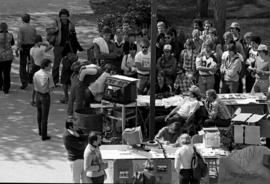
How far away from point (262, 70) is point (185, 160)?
4841mm

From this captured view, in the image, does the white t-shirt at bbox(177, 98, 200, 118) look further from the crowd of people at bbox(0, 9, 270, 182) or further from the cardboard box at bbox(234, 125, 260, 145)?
the cardboard box at bbox(234, 125, 260, 145)

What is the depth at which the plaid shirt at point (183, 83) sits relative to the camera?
17453 mm

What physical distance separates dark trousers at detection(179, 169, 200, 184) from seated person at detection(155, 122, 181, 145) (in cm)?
198

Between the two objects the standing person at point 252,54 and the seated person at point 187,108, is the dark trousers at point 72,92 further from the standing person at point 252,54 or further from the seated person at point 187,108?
the standing person at point 252,54

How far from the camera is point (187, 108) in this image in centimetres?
1591

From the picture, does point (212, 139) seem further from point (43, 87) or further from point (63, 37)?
point (63, 37)

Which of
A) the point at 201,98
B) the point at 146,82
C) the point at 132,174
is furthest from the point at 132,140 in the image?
the point at 146,82

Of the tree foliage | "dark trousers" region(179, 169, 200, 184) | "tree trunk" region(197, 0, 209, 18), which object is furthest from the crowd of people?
"tree trunk" region(197, 0, 209, 18)

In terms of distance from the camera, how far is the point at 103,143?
621 inches

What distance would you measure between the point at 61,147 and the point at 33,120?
1.83m

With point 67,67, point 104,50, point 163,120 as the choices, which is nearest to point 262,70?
point 163,120

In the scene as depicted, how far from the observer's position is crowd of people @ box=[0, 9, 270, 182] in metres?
15.9

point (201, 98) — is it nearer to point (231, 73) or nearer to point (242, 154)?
point (231, 73)

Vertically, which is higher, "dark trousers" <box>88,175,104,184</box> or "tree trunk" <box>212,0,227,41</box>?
"tree trunk" <box>212,0,227,41</box>
